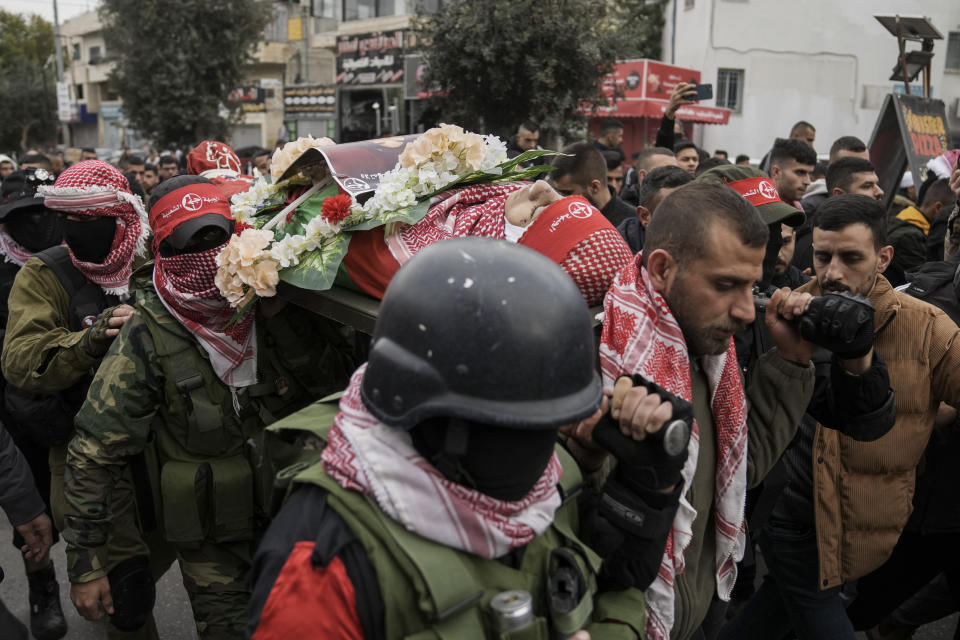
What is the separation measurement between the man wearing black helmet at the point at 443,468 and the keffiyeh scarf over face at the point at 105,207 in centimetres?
249

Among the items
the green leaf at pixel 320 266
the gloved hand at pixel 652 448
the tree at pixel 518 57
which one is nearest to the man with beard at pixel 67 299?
the green leaf at pixel 320 266

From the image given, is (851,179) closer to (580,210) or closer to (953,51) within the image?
(580,210)

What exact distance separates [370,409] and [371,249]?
113 cm

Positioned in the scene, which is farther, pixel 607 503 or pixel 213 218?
pixel 213 218

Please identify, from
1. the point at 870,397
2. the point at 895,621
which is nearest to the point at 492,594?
the point at 870,397

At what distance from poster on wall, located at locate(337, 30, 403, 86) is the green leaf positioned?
74.4ft

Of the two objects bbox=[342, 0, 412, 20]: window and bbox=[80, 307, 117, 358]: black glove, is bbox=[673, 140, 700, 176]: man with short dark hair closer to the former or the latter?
bbox=[80, 307, 117, 358]: black glove

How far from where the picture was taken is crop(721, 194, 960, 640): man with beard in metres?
2.82

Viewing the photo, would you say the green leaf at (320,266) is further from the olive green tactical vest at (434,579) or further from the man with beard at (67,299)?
the man with beard at (67,299)

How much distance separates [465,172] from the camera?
257 centimetres

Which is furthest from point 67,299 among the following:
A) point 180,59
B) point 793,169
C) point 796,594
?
point 180,59

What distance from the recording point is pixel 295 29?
99.1ft

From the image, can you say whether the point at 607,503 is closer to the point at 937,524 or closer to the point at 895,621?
the point at 937,524

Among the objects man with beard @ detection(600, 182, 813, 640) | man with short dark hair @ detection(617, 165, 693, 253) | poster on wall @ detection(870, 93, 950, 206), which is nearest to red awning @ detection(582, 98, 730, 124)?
poster on wall @ detection(870, 93, 950, 206)
